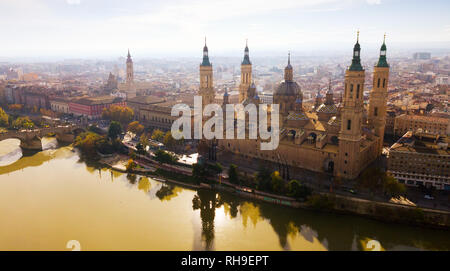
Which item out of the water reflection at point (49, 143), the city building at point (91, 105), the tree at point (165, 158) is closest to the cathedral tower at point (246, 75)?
the tree at point (165, 158)

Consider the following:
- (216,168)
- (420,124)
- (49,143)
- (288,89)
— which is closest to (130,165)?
(216,168)

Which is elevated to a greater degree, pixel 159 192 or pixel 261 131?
pixel 261 131

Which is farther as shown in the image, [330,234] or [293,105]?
[293,105]

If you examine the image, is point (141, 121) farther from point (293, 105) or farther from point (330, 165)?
point (330, 165)

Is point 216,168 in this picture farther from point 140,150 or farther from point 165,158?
point 140,150

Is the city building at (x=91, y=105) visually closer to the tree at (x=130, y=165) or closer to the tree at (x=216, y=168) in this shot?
the tree at (x=130, y=165)

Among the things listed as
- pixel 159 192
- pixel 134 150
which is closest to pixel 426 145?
pixel 159 192
